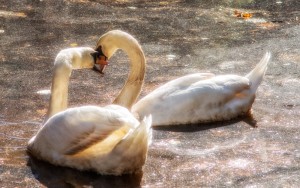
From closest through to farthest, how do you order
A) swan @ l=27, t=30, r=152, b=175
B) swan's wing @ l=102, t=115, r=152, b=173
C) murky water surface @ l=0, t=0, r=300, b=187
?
swan's wing @ l=102, t=115, r=152, b=173
swan @ l=27, t=30, r=152, b=175
murky water surface @ l=0, t=0, r=300, b=187

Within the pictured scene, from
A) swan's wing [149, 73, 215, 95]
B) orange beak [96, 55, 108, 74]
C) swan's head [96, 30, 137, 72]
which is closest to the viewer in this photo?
orange beak [96, 55, 108, 74]

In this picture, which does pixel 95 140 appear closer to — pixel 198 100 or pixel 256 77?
pixel 198 100

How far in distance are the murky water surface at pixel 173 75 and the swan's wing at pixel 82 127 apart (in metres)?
0.21

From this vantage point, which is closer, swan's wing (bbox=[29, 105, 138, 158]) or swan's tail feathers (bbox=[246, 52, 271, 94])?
swan's wing (bbox=[29, 105, 138, 158])

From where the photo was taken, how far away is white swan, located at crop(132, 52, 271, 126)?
7.21 metres

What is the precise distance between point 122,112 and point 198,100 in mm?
1304

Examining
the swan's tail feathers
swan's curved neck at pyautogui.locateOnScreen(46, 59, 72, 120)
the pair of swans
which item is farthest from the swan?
the swan's tail feathers

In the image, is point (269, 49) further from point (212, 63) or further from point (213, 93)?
point (213, 93)

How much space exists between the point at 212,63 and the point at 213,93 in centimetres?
207

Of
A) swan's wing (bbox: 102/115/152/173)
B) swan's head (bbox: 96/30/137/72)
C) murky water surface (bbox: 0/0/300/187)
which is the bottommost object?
murky water surface (bbox: 0/0/300/187)

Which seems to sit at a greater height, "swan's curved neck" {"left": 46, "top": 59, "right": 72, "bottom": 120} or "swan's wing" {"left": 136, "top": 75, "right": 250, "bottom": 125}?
"swan's curved neck" {"left": 46, "top": 59, "right": 72, "bottom": 120}

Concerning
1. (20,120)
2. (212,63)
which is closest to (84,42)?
(212,63)

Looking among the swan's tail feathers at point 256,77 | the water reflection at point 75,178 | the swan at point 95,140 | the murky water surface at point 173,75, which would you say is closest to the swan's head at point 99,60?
the murky water surface at point 173,75

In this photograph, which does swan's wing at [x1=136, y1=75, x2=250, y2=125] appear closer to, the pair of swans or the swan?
the pair of swans
